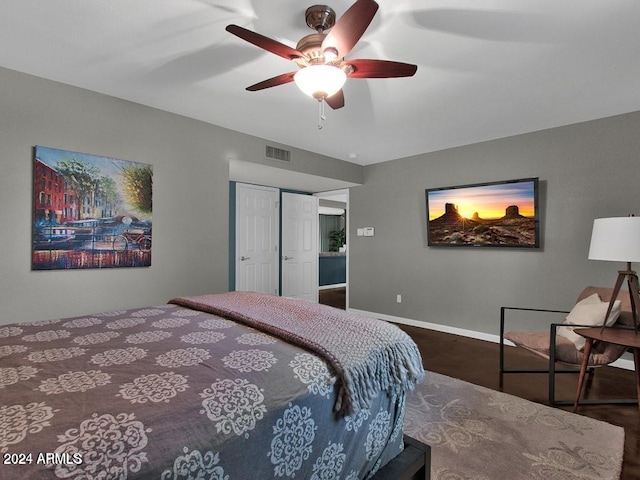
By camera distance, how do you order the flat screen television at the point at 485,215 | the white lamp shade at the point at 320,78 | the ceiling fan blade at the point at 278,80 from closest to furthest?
the white lamp shade at the point at 320,78 → the ceiling fan blade at the point at 278,80 → the flat screen television at the point at 485,215

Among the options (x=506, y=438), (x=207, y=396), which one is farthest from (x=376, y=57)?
(x=506, y=438)

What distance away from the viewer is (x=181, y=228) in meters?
3.44

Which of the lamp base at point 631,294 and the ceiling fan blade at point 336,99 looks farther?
the lamp base at point 631,294

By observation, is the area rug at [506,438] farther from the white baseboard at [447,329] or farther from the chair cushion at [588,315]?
the white baseboard at [447,329]

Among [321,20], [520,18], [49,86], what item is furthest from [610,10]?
[49,86]

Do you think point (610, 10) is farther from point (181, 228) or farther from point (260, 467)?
point (181, 228)

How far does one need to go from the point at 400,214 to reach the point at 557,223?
1.99 m

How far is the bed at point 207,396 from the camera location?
774 millimetres

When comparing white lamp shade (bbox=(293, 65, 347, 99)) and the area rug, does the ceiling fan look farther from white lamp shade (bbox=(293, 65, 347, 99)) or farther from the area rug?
the area rug

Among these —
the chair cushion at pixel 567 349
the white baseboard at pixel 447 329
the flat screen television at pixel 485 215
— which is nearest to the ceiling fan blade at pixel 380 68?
the chair cushion at pixel 567 349

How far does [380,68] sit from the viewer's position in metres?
1.98

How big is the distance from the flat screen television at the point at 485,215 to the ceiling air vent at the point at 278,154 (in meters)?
2.01

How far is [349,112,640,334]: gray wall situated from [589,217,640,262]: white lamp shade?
3.60 feet

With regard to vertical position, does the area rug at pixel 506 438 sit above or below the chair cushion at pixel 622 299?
below
